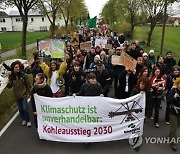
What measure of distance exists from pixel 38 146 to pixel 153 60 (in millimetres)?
5453

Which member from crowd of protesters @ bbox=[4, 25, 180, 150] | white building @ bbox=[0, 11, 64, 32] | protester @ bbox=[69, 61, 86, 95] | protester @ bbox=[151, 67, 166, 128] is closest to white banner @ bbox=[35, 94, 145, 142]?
crowd of protesters @ bbox=[4, 25, 180, 150]

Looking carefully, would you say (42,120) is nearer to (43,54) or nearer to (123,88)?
(123,88)

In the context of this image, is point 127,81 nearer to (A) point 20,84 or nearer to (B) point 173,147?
(B) point 173,147

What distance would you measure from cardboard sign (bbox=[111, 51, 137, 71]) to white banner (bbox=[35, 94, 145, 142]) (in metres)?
2.13

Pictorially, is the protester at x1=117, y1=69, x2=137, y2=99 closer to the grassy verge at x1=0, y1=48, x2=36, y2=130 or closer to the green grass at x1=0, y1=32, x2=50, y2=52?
the grassy verge at x1=0, y1=48, x2=36, y2=130

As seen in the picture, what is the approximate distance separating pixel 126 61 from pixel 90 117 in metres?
2.95

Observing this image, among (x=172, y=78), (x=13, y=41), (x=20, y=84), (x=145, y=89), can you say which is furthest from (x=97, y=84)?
(x=13, y=41)

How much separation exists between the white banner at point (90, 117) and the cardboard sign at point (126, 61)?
2.13 metres

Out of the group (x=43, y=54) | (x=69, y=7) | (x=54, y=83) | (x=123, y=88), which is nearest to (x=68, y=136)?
(x=54, y=83)

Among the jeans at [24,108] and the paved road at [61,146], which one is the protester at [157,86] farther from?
the jeans at [24,108]

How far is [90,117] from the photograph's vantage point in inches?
232

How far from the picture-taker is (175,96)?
5.65 metres

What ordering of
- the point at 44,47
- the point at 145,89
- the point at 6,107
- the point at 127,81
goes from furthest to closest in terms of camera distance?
the point at 44,47 < the point at 6,107 < the point at 127,81 < the point at 145,89

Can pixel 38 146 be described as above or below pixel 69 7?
A: below
